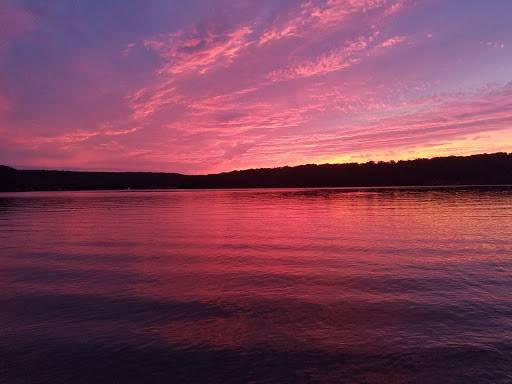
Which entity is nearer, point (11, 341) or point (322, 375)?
point (322, 375)

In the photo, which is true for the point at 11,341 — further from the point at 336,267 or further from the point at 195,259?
the point at 336,267

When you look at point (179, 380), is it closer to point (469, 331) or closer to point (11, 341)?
point (11, 341)

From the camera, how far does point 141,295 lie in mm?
12953

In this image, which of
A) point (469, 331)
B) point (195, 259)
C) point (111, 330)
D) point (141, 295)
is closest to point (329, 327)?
point (469, 331)

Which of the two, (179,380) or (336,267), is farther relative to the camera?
(336,267)

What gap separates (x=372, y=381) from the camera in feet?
23.0

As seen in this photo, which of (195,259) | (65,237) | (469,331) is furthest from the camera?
(65,237)

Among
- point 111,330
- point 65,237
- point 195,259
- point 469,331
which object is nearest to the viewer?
point 469,331

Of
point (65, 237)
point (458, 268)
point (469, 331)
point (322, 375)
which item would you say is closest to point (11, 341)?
point (322, 375)

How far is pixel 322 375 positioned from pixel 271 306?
4.26 meters

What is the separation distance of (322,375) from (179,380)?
3214 millimetres

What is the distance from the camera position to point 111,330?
9773 mm

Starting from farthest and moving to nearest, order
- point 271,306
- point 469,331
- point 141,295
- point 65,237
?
1. point 65,237
2. point 141,295
3. point 271,306
4. point 469,331

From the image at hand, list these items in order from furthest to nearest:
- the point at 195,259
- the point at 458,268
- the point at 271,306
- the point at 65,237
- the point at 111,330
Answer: the point at 65,237, the point at 195,259, the point at 458,268, the point at 271,306, the point at 111,330
